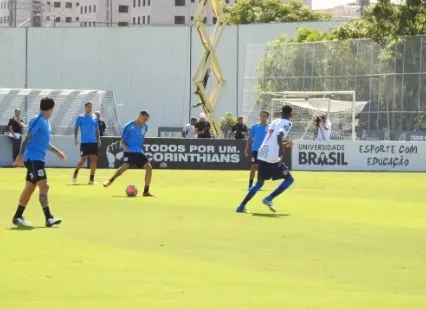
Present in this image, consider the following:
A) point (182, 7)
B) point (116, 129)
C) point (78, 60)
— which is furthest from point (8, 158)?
point (182, 7)

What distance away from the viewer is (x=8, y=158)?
147 feet

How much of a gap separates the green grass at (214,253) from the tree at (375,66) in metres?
28.1

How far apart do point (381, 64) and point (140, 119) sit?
30.5 m

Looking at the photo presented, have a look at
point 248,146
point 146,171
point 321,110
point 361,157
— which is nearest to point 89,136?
point 248,146

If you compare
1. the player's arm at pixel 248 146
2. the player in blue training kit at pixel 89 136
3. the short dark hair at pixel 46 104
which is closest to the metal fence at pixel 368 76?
the player in blue training kit at pixel 89 136

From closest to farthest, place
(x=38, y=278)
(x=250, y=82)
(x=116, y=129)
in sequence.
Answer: (x=38, y=278) < (x=116, y=129) < (x=250, y=82)

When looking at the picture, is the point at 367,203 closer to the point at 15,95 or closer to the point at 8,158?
the point at 8,158

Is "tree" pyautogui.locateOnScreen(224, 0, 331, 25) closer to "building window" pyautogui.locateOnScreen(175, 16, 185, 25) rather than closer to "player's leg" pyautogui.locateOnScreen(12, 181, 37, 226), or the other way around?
"building window" pyautogui.locateOnScreen(175, 16, 185, 25)

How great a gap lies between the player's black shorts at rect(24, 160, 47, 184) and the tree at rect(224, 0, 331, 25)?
92.4 metres

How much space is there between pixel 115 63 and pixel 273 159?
210 feet

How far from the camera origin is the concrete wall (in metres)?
83.9

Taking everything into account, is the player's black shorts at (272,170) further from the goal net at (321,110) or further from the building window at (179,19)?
the building window at (179,19)

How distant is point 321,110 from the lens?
5559 cm

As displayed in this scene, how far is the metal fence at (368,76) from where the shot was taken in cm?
5375
